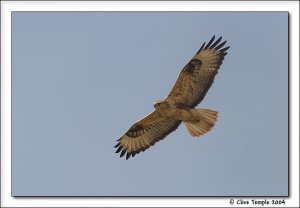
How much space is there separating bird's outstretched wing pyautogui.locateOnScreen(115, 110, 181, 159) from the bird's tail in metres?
0.93

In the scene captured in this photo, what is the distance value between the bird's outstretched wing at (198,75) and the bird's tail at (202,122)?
334 mm

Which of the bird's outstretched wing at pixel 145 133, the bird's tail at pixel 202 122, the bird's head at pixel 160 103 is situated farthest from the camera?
the bird's outstretched wing at pixel 145 133

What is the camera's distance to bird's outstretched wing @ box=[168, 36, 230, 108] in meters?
9.89

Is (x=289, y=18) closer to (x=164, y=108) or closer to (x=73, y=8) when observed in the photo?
(x=164, y=108)

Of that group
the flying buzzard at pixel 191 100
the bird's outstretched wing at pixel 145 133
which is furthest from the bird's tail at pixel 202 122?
the bird's outstretched wing at pixel 145 133

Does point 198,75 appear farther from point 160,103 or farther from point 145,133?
point 145,133

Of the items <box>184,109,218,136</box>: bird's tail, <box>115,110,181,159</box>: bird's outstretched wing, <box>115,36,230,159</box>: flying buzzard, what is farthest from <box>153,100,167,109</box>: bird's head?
<box>115,110,181,159</box>: bird's outstretched wing

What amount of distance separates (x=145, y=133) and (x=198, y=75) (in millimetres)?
1512

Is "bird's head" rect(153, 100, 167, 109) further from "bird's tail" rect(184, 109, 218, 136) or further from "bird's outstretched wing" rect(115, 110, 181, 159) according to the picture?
"bird's outstretched wing" rect(115, 110, 181, 159)

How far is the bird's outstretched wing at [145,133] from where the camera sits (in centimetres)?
1063

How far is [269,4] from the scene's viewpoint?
9.05m

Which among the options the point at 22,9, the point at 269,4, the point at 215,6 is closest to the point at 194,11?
the point at 215,6

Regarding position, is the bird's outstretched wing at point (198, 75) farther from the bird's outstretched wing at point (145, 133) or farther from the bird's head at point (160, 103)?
the bird's outstretched wing at point (145, 133)

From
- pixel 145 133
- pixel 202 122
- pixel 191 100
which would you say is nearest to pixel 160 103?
pixel 191 100
